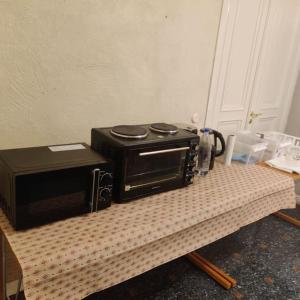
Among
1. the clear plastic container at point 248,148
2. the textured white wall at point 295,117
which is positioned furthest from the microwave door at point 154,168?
the textured white wall at point 295,117

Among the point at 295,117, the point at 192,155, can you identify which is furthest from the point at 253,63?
the point at 192,155

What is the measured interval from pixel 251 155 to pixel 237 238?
2.28ft

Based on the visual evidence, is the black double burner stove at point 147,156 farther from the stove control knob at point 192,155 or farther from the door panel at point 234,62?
the door panel at point 234,62

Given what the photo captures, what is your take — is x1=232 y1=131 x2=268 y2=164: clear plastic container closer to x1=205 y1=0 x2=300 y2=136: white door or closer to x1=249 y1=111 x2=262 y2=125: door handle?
x1=205 y1=0 x2=300 y2=136: white door

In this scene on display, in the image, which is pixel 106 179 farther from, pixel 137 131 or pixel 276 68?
pixel 276 68

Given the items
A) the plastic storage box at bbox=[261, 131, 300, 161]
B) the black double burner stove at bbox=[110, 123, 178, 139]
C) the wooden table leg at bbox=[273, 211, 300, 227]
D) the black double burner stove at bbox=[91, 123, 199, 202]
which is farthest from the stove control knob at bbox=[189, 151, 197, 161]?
the wooden table leg at bbox=[273, 211, 300, 227]

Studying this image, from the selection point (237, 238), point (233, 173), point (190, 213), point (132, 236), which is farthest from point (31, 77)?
point (237, 238)

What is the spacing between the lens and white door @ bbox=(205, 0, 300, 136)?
2311mm

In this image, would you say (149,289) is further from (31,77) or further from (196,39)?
(196,39)

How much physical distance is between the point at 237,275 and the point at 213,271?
0.57 ft

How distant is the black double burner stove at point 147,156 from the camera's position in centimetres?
135

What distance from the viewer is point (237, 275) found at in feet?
6.41

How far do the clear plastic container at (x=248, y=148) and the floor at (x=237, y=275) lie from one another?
2.01 ft

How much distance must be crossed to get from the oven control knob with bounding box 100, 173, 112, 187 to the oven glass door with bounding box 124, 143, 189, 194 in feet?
0.31
